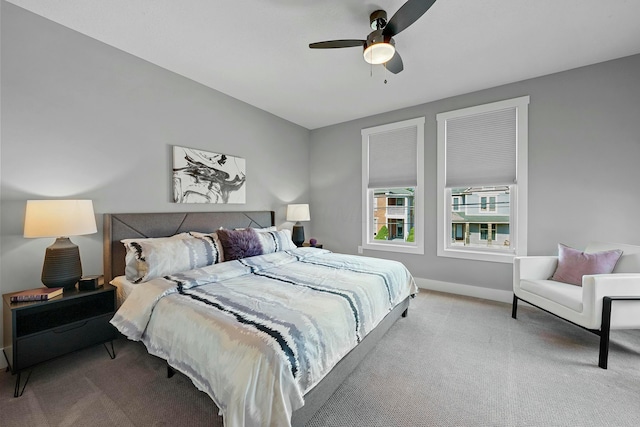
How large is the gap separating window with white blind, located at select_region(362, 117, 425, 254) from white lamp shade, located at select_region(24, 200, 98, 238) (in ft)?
11.7

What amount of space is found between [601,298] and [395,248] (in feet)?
7.66

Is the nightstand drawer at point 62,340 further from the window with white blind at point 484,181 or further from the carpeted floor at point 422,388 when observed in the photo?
the window with white blind at point 484,181

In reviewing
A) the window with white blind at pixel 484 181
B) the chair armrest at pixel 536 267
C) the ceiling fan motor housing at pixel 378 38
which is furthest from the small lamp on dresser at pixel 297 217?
the chair armrest at pixel 536 267

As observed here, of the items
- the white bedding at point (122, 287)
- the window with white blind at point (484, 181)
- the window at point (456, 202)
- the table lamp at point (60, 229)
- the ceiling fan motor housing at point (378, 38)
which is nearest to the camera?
the table lamp at point (60, 229)

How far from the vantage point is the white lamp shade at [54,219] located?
1800 millimetres

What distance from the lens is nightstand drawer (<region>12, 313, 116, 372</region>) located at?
1.71 meters

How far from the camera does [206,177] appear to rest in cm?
319

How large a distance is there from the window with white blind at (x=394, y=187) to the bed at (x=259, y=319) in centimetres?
146

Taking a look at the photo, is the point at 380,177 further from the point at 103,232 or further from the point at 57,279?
the point at 57,279

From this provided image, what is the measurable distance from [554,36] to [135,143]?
13.7 ft

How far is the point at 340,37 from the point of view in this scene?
2.32 m

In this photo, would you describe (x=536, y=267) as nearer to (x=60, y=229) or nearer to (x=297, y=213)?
(x=297, y=213)

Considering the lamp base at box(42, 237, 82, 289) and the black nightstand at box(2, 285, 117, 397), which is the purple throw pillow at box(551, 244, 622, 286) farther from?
the lamp base at box(42, 237, 82, 289)

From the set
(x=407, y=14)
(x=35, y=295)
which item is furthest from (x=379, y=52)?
(x=35, y=295)
